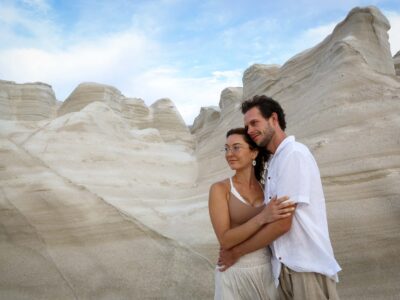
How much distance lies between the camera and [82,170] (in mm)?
5879

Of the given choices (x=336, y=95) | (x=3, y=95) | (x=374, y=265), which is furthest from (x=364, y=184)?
(x=3, y=95)

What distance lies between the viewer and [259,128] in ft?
8.23

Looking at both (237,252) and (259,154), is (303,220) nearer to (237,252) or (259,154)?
(237,252)

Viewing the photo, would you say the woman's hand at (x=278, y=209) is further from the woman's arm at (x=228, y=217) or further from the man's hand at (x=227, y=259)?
the man's hand at (x=227, y=259)

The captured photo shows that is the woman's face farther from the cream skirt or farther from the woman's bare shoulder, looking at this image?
the cream skirt

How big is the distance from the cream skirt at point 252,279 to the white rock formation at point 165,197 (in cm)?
173

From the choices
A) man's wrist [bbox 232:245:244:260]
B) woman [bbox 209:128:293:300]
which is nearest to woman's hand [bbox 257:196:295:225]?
woman [bbox 209:128:293:300]

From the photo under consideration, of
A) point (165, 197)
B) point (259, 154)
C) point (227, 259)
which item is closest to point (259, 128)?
point (259, 154)

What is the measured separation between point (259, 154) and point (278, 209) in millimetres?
733

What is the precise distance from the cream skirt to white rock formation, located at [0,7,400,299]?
173 cm

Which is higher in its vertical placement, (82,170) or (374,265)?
(82,170)

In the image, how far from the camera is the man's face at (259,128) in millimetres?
2494

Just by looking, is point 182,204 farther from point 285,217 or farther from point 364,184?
point 285,217

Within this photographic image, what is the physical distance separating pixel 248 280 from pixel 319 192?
681 mm
